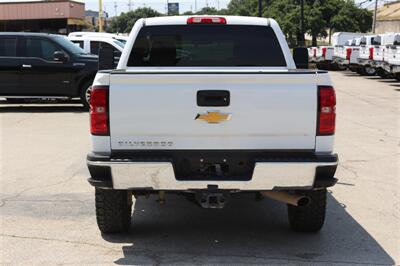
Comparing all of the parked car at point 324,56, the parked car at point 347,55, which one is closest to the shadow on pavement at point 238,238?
the parked car at point 347,55

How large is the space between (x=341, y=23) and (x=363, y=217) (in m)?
51.6

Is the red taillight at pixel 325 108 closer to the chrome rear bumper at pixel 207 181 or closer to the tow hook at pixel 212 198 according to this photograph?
the chrome rear bumper at pixel 207 181

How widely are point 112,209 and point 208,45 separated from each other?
1.95m

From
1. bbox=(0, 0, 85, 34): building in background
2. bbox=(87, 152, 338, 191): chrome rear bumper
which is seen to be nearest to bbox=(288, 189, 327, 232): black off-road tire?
bbox=(87, 152, 338, 191): chrome rear bumper

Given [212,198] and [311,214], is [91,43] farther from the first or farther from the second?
[212,198]

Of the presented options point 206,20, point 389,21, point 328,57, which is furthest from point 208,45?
point 389,21

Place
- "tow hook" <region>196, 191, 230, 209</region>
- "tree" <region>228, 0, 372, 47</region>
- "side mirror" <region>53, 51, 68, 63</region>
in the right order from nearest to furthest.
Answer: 1. "tow hook" <region>196, 191, 230, 209</region>
2. "side mirror" <region>53, 51, 68, 63</region>
3. "tree" <region>228, 0, 372, 47</region>

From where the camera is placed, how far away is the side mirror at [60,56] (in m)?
13.6

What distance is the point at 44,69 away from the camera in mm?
13758

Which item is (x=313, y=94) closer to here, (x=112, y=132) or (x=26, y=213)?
(x=112, y=132)

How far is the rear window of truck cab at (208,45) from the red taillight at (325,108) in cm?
148

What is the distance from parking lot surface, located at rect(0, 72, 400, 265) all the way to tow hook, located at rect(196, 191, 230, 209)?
17.2 inches

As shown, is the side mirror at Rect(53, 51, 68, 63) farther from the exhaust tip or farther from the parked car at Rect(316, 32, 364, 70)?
the parked car at Rect(316, 32, 364, 70)

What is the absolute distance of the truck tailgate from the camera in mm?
4418
